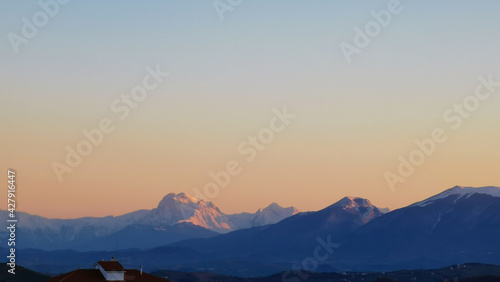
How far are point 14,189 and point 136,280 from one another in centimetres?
3088

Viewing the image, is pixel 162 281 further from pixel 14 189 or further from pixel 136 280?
pixel 14 189

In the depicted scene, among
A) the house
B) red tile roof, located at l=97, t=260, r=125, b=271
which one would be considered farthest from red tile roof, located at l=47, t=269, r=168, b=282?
red tile roof, located at l=97, t=260, r=125, b=271

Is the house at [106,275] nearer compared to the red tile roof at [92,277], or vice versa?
the red tile roof at [92,277]

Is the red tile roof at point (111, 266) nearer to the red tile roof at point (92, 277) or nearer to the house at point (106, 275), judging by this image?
the house at point (106, 275)

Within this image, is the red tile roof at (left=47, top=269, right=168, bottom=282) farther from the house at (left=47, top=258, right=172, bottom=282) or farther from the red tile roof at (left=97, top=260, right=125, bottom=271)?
the red tile roof at (left=97, top=260, right=125, bottom=271)

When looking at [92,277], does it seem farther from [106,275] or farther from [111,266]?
[111,266]

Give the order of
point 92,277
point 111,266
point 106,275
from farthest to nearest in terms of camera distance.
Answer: point 92,277 → point 111,266 → point 106,275

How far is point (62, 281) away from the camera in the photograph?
158 metres

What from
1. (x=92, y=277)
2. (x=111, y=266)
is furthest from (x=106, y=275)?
(x=92, y=277)

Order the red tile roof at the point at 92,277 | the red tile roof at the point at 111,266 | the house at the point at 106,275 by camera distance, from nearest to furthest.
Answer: the red tile roof at the point at 92,277 < the house at the point at 106,275 < the red tile roof at the point at 111,266

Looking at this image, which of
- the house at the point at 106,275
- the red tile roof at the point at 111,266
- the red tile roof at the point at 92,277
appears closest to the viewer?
the red tile roof at the point at 92,277

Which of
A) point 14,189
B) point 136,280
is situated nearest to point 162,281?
point 136,280

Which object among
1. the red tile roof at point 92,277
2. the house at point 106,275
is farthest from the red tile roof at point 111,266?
the red tile roof at point 92,277

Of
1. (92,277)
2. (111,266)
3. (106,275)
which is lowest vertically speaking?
(106,275)
